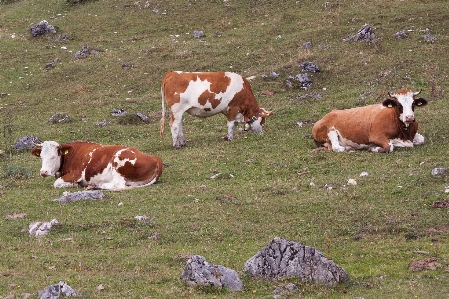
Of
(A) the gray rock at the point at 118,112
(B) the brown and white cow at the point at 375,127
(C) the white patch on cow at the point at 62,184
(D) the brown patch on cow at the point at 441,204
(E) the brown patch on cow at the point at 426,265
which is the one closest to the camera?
(E) the brown patch on cow at the point at 426,265

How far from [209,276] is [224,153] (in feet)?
35.4

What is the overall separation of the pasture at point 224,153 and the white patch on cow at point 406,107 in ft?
2.67

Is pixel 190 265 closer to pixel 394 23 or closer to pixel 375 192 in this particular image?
pixel 375 192

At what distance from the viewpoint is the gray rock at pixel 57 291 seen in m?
10.3

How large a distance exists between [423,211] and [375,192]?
1632mm

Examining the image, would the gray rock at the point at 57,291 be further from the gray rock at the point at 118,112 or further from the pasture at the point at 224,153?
the gray rock at the point at 118,112

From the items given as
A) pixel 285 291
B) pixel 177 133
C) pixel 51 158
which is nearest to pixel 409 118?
pixel 177 133

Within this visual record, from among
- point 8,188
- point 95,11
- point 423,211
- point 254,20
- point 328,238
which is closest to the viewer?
point 328,238

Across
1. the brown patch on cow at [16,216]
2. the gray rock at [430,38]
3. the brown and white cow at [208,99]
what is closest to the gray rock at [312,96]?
the brown and white cow at [208,99]

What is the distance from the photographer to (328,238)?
13.2 metres

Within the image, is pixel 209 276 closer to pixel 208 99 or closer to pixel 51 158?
pixel 51 158

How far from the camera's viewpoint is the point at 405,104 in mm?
20188

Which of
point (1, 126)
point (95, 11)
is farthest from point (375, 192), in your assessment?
point (95, 11)

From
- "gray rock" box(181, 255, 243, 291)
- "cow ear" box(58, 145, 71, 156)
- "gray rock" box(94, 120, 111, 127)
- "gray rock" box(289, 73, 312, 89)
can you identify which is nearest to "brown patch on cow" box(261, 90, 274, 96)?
"gray rock" box(289, 73, 312, 89)
